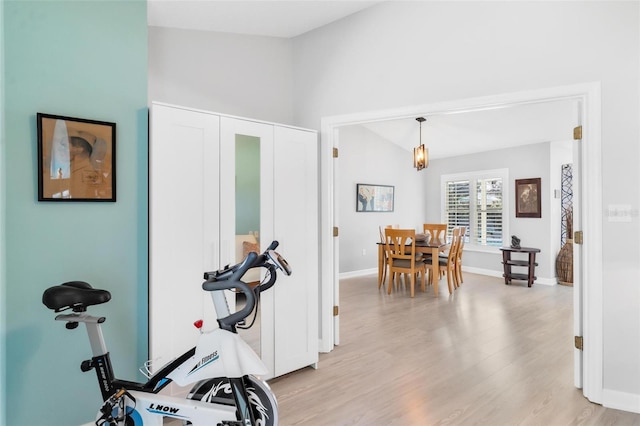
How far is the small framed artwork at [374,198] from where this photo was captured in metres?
7.27

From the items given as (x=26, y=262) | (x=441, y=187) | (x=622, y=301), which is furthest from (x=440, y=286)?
(x=26, y=262)

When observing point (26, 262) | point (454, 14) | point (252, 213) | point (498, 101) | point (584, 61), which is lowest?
point (26, 262)

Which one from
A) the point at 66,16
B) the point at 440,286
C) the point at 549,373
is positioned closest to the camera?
the point at 66,16

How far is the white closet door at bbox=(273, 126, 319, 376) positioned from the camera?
2715 mm

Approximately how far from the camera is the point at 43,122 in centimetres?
194

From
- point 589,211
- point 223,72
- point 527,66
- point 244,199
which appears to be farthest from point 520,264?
point 223,72

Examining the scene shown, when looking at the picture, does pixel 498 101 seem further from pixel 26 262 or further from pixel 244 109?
pixel 26 262

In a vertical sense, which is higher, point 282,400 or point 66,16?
point 66,16

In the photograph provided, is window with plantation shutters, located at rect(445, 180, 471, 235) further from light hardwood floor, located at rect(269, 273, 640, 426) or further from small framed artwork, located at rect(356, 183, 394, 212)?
light hardwood floor, located at rect(269, 273, 640, 426)

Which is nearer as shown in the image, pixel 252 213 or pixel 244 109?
pixel 252 213

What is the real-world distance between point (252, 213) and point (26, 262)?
1.32 metres

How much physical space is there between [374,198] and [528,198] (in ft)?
9.60

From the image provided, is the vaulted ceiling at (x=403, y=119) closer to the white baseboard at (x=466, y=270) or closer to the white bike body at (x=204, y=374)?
the white bike body at (x=204, y=374)

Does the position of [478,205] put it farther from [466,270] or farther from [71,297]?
[71,297]
